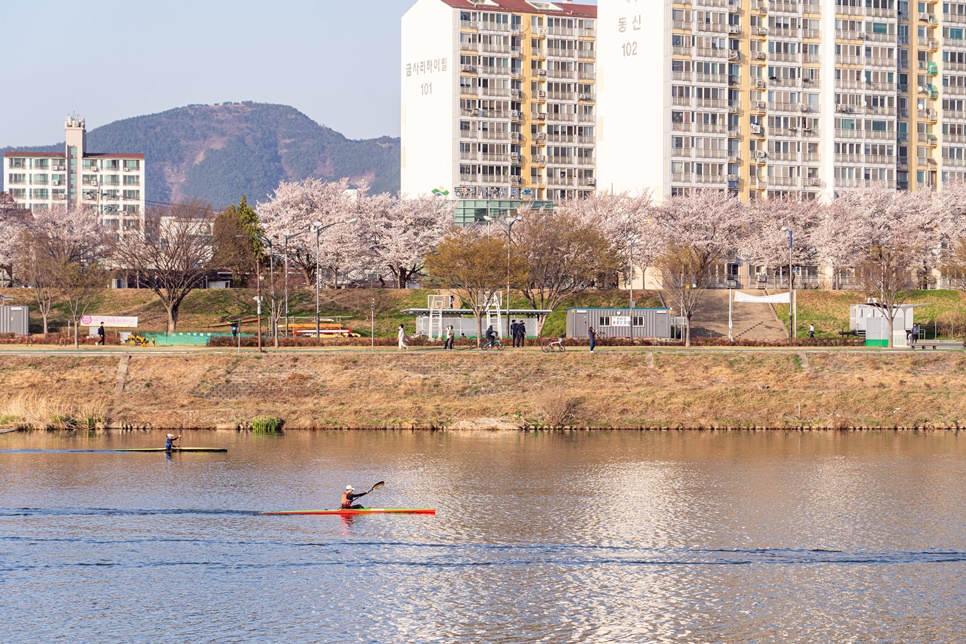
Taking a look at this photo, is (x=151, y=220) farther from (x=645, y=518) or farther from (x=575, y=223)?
(x=645, y=518)

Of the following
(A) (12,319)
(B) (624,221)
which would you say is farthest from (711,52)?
(A) (12,319)

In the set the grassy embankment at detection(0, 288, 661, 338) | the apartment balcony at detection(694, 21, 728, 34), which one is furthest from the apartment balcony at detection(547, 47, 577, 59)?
the grassy embankment at detection(0, 288, 661, 338)

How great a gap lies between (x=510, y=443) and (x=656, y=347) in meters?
29.3

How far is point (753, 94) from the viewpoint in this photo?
498ft

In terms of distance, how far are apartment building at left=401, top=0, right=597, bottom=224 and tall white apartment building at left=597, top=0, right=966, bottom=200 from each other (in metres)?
8.47

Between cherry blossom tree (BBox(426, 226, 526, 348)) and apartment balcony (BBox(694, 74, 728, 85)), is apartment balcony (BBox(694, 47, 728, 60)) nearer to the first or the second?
apartment balcony (BBox(694, 74, 728, 85))

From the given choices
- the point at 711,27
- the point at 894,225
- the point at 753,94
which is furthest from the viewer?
the point at 753,94

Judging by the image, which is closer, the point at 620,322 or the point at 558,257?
the point at 620,322

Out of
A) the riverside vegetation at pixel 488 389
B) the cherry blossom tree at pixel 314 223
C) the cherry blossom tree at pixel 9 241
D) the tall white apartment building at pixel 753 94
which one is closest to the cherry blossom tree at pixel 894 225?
the tall white apartment building at pixel 753 94

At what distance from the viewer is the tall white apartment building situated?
490 feet

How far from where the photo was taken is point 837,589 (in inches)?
1265

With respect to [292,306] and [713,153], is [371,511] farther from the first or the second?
[713,153]

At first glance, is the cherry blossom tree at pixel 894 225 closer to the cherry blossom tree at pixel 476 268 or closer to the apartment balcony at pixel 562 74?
the apartment balcony at pixel 562 74

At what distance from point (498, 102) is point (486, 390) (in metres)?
98.6
